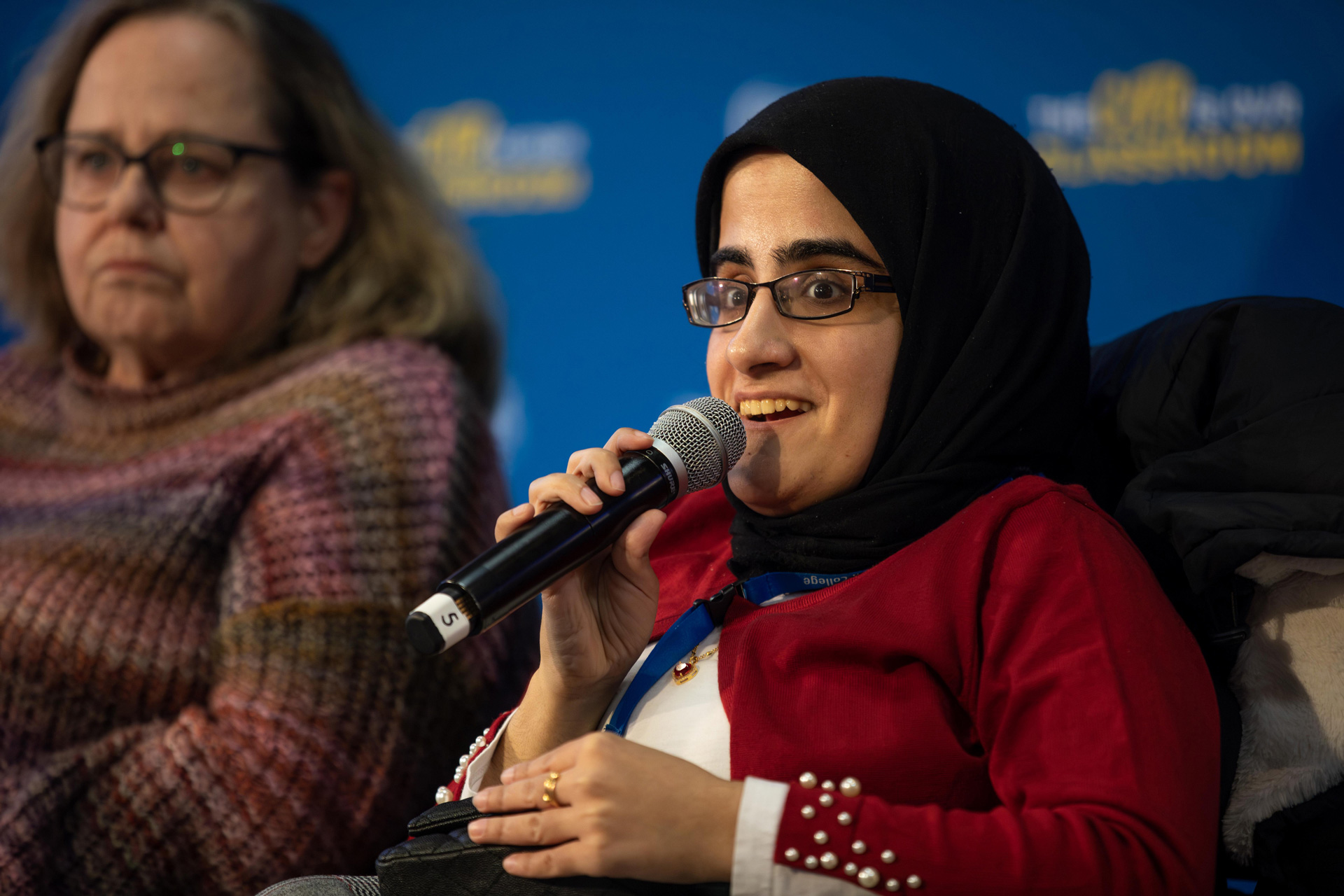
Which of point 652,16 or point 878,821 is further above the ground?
point 652,16

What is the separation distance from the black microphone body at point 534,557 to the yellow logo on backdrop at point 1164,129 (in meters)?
1.76

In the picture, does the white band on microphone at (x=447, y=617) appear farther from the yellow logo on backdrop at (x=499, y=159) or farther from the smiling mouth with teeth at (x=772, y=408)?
the yellow logo on backdrop at (x=499, y=159)

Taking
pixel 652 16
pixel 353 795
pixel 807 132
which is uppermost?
pixel 652 16

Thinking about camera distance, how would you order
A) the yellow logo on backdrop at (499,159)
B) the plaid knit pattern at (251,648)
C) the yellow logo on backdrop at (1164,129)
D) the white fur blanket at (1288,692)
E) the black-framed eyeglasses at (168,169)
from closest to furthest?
the white fur blanket at (1288,692)
the plaid knit pattern at (251,648)
the black-framed eyeglasses at (168,169)
the yellow logo on backdrop at (1164,129)
the yellow logo on backdrop at (499,159)

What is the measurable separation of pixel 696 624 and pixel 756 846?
339mm

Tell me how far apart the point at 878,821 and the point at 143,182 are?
1736 millimetres

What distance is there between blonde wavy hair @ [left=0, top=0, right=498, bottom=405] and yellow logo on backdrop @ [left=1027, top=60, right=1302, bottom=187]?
131 cm

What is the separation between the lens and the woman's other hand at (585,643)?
1.20 m

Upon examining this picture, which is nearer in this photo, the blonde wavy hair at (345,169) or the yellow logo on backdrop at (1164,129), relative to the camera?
the blonde wavy hair at (345,169)

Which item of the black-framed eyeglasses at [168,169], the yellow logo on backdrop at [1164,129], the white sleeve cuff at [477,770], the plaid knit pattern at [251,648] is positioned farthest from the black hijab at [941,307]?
the yellow logo on backdrop at [1164,129]

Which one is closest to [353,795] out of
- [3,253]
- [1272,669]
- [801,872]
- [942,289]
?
[801,872]

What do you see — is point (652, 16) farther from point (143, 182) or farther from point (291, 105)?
point (143, 182)

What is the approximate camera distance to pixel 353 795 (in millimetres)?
1646

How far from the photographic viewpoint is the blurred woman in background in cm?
160
